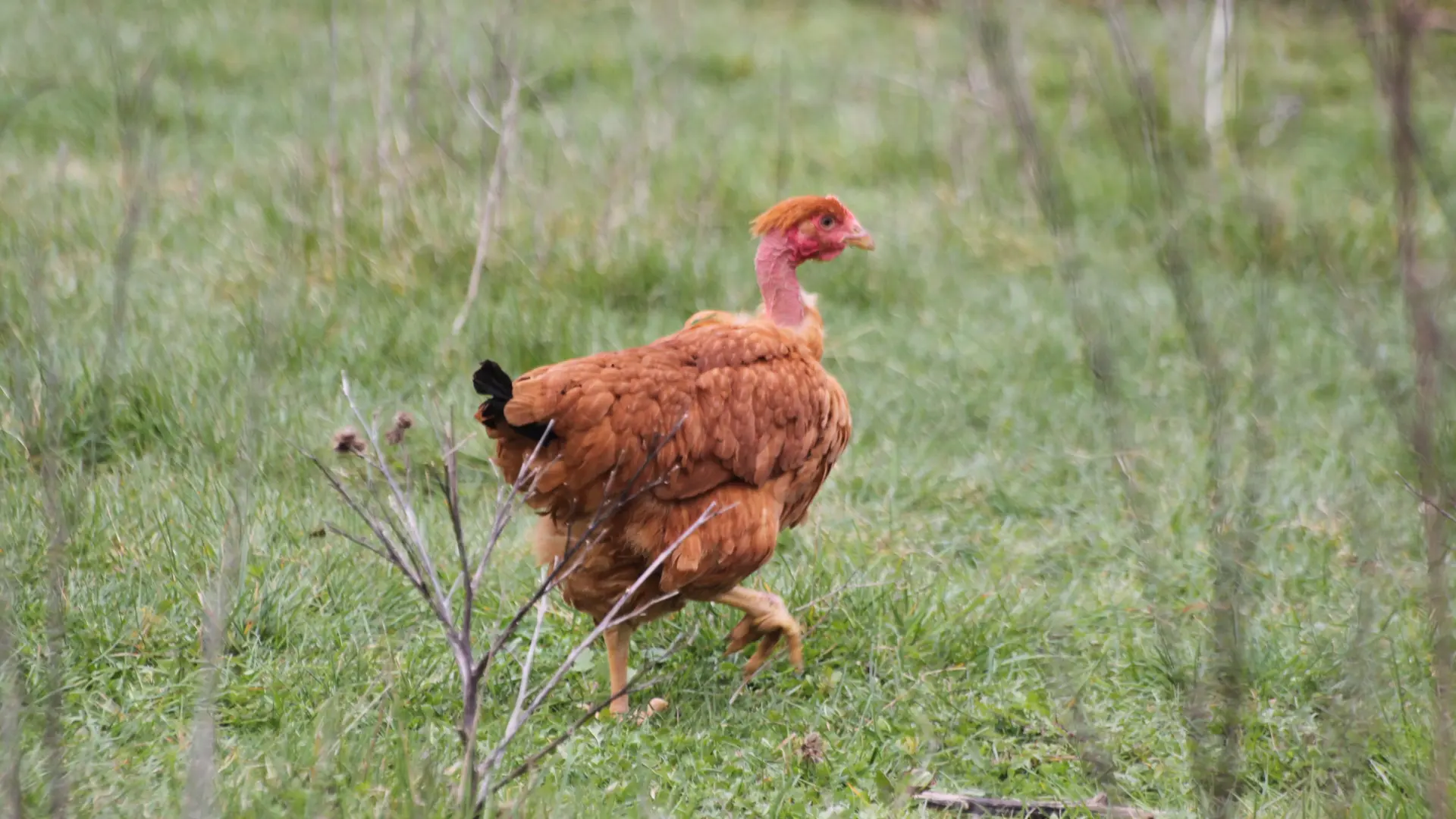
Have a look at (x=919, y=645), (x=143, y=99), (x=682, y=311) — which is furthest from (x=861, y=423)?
(x=143, y=99)

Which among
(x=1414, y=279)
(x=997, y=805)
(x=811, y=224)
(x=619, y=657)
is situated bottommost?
(x=997, y=805)

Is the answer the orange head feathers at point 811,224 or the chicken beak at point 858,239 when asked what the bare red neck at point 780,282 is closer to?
the orange head feathers at point 811,224

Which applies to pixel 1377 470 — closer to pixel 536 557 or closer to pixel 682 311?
pixel 682 311

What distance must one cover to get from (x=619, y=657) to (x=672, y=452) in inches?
20.4

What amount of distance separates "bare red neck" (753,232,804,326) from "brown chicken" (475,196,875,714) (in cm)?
21

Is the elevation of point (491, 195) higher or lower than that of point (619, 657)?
higher

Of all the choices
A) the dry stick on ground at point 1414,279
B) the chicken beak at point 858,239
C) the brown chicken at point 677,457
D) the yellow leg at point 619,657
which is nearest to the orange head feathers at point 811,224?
the chicken beak at point 858,239

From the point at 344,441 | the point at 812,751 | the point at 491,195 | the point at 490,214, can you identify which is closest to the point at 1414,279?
the point at 344,441

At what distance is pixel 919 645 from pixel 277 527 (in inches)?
66.0

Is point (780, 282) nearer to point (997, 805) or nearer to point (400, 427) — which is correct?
point (400, 427)

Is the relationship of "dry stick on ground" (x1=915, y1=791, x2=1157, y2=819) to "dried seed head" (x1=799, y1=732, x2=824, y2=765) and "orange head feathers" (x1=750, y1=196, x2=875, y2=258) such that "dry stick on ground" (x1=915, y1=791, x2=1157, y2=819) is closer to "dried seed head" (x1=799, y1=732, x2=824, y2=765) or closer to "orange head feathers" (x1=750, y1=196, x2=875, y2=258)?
"dried seed head" (x1=799, y1=732, x2=824, y2=765)

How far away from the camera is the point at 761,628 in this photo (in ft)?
10.8

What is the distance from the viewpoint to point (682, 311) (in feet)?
18.9

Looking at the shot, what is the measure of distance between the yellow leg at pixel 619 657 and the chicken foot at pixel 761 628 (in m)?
0.23
